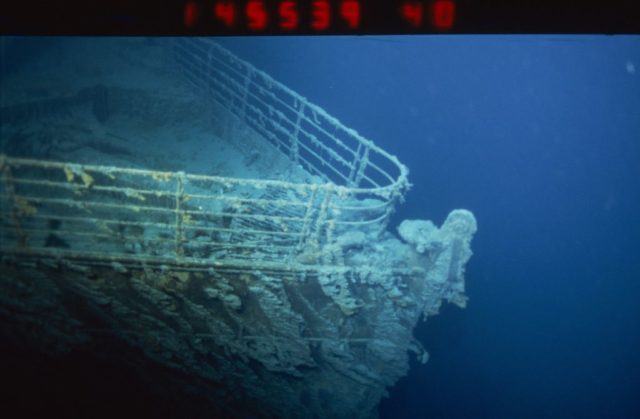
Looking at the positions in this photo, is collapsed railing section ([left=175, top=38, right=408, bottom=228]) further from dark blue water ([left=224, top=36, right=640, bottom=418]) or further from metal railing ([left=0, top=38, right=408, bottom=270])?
dark blue water ([left=224, top=36, right=640, bottom=418])

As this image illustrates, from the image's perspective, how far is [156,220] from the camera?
4.32 meters

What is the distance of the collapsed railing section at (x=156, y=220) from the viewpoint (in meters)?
2.84

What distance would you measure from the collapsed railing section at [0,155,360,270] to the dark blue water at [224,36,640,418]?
4.28 metres

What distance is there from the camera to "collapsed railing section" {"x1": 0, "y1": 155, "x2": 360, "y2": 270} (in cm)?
284
